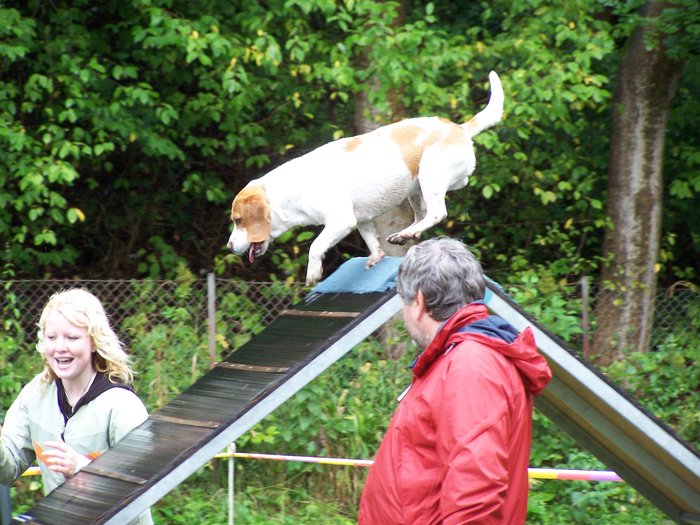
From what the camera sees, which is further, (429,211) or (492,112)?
(492,112)

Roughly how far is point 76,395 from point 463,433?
1.30m

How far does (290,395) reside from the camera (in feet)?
10.2

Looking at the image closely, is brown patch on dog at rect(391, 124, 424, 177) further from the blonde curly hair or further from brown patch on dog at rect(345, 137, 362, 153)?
the blonde curly hair

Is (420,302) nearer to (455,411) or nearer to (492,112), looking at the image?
(455,411)

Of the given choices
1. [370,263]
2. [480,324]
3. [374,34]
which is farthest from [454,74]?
[480,324]

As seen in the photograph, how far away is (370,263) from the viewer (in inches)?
146

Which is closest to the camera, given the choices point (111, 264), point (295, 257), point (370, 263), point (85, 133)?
point (370, 263)

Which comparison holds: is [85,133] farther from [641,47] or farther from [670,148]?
[670,148]

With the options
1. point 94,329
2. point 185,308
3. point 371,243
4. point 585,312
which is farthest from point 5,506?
point 585,312

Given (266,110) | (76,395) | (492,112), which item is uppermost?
(266,110)

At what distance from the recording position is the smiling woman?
2717 mm

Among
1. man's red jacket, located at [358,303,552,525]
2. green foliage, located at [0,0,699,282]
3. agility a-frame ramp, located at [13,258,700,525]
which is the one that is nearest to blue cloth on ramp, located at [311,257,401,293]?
agility a-frame ramp, located at [13,258,700,525]

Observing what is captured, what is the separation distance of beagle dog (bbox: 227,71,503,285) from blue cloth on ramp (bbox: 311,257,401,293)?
173 mm

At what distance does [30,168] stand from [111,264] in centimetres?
238
